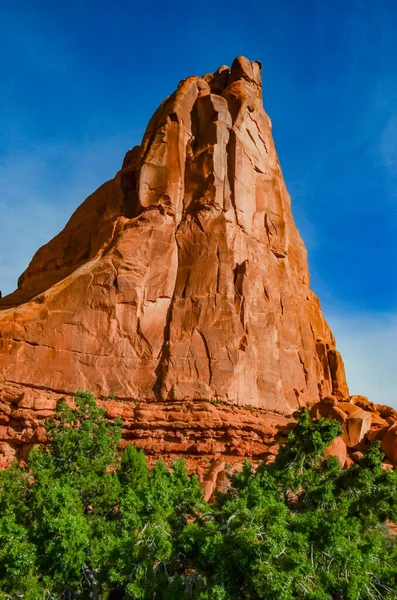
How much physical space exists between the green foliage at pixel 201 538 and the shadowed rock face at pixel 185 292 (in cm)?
926

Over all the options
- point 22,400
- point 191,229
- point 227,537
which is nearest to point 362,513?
point 227,537

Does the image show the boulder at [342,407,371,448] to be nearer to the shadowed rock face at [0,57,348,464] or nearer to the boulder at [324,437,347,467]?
the boulder at [324,437,347,467]

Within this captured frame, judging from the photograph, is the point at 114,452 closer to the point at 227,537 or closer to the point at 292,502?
→ the point at 292,502

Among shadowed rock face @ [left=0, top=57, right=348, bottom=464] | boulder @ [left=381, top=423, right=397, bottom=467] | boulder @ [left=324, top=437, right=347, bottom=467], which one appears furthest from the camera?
shadowed rock face @ [left=0, top=57, right=348, bottom=464]

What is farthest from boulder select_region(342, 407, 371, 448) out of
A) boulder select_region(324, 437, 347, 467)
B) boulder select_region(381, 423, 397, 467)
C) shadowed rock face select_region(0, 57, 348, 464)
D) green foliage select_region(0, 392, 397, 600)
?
green foliage select_region(0, 392, 397, 600)

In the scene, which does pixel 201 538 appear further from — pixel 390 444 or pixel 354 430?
pixel 354 430

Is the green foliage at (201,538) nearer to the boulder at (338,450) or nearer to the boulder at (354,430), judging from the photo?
the boulder at (338,450)

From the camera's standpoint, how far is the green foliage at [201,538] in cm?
1606

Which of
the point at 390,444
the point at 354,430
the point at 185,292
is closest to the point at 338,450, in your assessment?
the point at 354,430

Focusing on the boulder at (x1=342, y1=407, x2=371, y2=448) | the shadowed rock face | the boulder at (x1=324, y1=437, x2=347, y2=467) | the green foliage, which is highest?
the shadowed rock face

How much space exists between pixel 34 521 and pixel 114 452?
343 inches

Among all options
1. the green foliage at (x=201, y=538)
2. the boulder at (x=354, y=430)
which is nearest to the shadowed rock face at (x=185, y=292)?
the boulder at (x=354, y=430)

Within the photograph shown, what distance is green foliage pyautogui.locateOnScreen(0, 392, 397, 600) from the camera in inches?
632

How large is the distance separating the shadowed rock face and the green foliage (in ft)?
30.4
